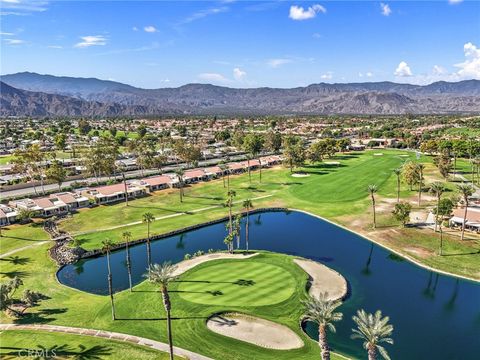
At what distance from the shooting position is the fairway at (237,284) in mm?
56719

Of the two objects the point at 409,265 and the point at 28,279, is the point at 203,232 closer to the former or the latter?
the point at 28,279

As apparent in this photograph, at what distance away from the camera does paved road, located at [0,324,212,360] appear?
4480cm

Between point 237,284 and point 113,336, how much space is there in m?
20.6

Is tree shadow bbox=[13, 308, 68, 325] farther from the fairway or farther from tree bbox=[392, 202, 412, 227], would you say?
tree bbox=[392, 202, 412, 227]


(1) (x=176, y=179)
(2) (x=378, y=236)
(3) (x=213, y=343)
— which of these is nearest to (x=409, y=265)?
(2) (x=378, y=236)

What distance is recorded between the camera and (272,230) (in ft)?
309

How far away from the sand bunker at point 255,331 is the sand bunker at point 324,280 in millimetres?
10505

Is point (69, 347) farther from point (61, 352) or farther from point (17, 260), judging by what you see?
point (17, 260)

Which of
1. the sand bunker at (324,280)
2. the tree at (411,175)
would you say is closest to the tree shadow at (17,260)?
the sand bunker at (324,280)

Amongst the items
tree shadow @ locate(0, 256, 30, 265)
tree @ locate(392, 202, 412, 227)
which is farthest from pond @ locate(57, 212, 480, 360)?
tree @ locate(392, 202, 412, 227)

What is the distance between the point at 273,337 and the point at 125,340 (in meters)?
18.4

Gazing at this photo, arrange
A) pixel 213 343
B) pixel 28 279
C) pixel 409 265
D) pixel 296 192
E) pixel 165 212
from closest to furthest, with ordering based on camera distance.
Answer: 1. pixel 213 343
2. pixel 28 279
3. pixel 409 265
4. pixel 165 212
5. pixel 296 192

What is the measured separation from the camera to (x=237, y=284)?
61.4m

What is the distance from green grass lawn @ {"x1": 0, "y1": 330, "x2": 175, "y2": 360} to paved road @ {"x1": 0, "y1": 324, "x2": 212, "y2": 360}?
76cm
